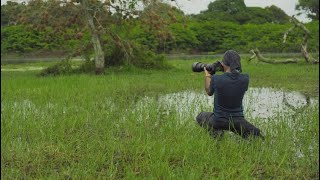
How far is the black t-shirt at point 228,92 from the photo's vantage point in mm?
5007

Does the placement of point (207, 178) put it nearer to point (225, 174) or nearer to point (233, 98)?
point (225, 174)

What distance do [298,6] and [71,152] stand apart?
1080 inches

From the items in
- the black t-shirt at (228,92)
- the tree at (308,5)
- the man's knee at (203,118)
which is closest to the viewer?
the black t-shirt at (228,92)

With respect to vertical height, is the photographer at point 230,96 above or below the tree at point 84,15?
below

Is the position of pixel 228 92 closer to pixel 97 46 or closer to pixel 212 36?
pixel 97 46

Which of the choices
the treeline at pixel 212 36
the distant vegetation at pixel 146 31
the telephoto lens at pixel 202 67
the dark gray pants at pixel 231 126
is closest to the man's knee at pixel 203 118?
the dark gray pants at pixel 231 126

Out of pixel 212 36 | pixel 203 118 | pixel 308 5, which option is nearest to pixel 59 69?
pixel 203 118

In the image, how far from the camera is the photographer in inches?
197

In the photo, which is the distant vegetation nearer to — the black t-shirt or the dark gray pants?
the black t-shirt

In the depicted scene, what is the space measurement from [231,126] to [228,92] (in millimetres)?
393

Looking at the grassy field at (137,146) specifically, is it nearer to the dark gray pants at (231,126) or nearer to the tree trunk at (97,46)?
the dark gray pants at (231,126)

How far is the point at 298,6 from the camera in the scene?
96.8 ft

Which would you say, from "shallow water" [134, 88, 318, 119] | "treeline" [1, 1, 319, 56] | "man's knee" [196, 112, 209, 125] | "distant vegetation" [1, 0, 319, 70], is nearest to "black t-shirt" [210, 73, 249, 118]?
"man's knee" [196, 112, 209, 125]

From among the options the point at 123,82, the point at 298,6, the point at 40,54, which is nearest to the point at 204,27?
the point at 298,6
